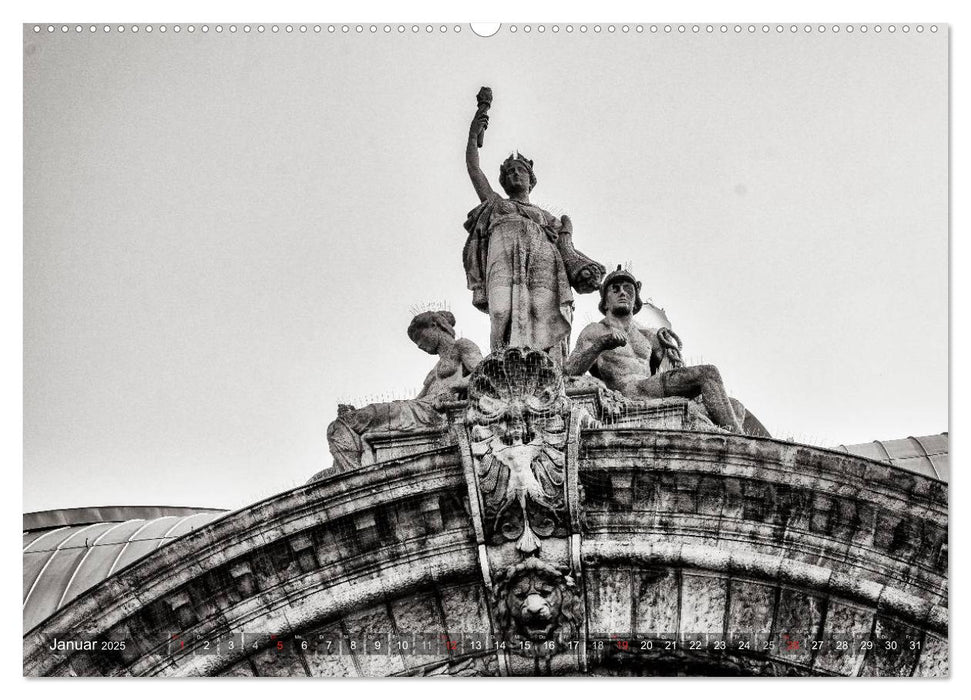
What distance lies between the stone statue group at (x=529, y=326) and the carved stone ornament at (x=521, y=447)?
0.43m

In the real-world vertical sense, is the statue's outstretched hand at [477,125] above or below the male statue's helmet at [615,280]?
above

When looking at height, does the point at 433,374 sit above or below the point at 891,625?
above

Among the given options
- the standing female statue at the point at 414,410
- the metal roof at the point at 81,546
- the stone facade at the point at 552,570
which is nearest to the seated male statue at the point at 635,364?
the standing female statue at the point at 414,410

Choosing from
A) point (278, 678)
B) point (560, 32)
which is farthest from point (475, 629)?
point (560, 32)

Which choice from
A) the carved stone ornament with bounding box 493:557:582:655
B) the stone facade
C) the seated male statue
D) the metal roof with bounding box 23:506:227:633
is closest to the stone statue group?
the seated male statue

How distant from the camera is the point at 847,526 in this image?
538 inches

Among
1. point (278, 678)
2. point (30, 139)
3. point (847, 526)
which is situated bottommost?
point (278, 678)

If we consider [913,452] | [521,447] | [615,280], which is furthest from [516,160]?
[913,452]

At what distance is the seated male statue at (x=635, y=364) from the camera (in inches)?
588

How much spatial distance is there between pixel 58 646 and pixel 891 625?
5.92 meters

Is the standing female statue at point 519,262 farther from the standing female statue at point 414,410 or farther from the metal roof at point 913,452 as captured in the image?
the metal roof at point 913,452

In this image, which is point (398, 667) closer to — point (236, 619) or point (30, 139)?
point (236, 619)

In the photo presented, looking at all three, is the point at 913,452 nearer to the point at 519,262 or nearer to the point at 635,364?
the point at 635,364

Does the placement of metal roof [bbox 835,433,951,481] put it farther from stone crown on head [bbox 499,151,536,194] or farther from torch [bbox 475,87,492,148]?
torch [bbox 475,87,492,148]
